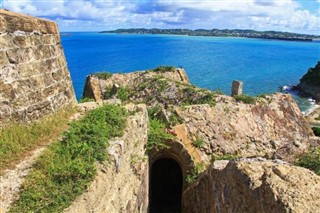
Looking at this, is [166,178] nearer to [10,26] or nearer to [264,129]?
[264,129]

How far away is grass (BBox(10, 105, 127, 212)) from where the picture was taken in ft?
18.5

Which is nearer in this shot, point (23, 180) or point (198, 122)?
point (23, 180)

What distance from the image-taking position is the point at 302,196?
619cm

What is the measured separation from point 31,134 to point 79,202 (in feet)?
8.12

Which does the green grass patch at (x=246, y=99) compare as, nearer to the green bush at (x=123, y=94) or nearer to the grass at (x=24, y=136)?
the green bush at (x=123, y=94)

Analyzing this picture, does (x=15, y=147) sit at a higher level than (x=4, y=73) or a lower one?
lower

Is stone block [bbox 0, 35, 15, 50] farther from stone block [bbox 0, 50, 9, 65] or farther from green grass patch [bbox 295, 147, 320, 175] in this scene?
green grass patch [bbox 295, 147, 320, 175]

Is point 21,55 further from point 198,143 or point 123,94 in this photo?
point 123,94

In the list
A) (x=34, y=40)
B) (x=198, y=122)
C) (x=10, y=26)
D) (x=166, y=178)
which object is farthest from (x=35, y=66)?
(x=166, y=178)

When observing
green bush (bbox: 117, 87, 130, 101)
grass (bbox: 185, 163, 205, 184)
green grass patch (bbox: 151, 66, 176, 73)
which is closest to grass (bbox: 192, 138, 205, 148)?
grass (bbox: 185, 163, 205, 184)

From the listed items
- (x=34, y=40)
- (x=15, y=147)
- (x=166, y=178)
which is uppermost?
(x=34, y=40)

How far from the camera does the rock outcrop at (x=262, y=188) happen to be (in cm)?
619

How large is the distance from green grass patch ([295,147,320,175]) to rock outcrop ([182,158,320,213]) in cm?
218

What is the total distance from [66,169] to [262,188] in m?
4.07
